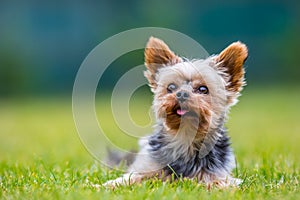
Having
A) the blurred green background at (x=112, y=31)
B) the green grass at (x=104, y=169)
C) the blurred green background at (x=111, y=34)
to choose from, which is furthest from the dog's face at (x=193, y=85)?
the blurred green background at (x=112, y=31)

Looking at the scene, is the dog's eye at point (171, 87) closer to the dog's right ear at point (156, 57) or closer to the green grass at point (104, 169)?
the dog's right ear at point (156, 57)

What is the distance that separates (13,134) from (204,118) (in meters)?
6.14

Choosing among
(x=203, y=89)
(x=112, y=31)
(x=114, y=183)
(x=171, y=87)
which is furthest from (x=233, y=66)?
(x=112, y=31)

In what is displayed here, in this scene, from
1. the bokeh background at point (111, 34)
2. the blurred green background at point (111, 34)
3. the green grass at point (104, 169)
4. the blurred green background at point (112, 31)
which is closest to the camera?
the green grass at point (104, 169)

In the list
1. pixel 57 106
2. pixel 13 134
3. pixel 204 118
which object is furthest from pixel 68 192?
pixel 57 106

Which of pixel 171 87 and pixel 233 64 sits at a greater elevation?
pixel 233 64

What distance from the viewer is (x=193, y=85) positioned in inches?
181

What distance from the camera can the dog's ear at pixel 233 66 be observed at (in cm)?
485

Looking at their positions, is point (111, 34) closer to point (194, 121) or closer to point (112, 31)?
point (112, 31)

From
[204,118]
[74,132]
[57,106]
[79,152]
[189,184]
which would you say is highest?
[204,118]

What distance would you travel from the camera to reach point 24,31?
18375 millimetres

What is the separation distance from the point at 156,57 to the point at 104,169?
1257mm

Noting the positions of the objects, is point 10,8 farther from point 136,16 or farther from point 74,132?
point 74,132

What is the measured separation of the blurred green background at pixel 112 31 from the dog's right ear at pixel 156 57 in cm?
1155
